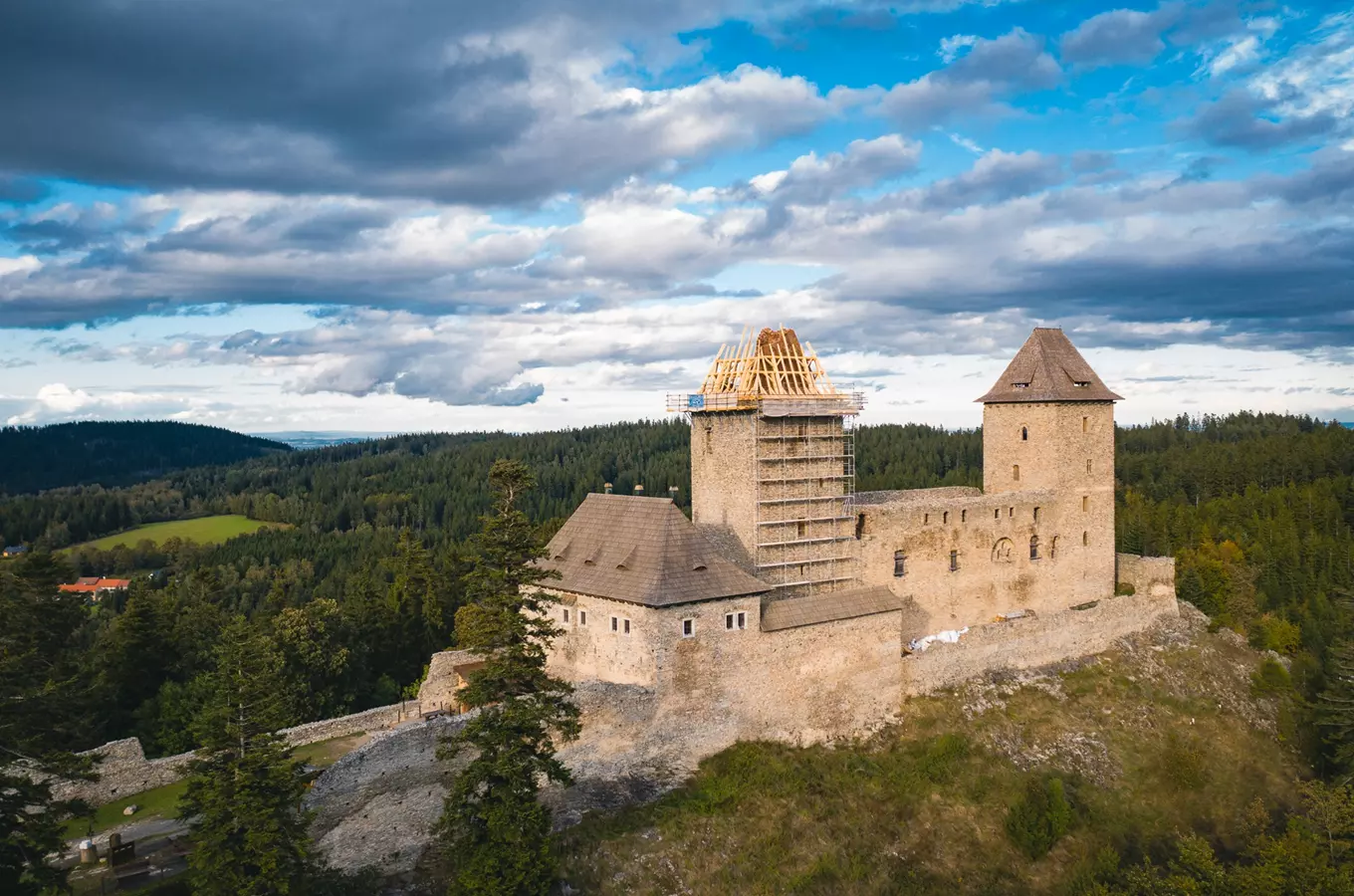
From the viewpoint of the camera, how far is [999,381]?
1720 inches

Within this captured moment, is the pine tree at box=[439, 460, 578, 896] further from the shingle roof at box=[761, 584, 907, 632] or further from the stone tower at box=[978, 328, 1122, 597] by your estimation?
the stone tower at box=[978, 328, 1122, 597]

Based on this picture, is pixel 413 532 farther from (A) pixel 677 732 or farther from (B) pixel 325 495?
(A) pixel 677 732

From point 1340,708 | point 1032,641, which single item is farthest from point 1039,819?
point 1340,708

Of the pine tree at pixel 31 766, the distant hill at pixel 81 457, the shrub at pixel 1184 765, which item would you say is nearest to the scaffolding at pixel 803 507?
the shrub at pixel 1184 765

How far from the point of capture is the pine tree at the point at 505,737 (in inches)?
854

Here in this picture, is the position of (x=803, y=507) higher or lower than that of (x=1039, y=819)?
higher

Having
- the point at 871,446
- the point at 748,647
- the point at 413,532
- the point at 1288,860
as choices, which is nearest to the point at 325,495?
the point at 413,532

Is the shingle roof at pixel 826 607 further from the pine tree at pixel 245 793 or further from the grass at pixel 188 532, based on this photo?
the grass at pixel 188 532

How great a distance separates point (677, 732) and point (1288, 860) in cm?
1617

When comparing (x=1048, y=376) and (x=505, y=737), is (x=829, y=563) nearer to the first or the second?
(x=1048, y=376)

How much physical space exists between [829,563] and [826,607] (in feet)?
14.9

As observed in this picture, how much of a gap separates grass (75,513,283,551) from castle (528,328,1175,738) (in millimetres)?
87889

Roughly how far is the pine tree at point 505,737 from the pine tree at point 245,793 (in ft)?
11.5

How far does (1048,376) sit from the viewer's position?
137ft
